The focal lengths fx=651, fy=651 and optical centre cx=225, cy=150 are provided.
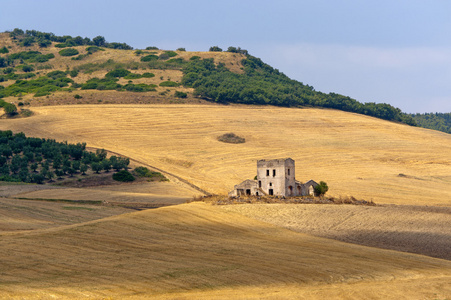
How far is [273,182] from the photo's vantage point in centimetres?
6197

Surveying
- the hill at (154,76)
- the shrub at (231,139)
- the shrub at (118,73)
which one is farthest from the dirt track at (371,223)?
the shrub at (118,73)

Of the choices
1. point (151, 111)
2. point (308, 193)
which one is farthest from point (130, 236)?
point (151, 111)

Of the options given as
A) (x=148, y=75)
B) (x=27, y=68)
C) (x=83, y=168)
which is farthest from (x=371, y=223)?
(x=27, y=68)

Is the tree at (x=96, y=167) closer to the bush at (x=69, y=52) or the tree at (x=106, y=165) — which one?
the tree at (x=106, y=165)

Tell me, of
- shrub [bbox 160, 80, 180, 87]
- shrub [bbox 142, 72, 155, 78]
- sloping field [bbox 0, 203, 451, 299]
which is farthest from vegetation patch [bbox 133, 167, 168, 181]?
shrub [bbox 142, 72, 155, 78]

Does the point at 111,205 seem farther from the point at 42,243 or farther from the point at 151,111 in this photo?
the point at 151,111

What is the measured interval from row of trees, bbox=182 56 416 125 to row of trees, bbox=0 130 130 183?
48.3 meters

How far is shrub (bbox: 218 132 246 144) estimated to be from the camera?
102m

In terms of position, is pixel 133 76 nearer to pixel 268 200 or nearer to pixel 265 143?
pixel 265 143

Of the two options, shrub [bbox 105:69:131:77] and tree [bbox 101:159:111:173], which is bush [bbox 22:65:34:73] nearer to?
shrub [bbox 105:69:131:77]

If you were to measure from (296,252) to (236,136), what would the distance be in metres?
68.4

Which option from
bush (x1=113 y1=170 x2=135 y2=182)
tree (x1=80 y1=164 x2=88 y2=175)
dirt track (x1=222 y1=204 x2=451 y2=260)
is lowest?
dirt track (x1=222 y1=204 x2=451 y2=260)

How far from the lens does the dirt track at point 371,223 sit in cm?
4141

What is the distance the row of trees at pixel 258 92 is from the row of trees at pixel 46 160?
→ 158 feet
